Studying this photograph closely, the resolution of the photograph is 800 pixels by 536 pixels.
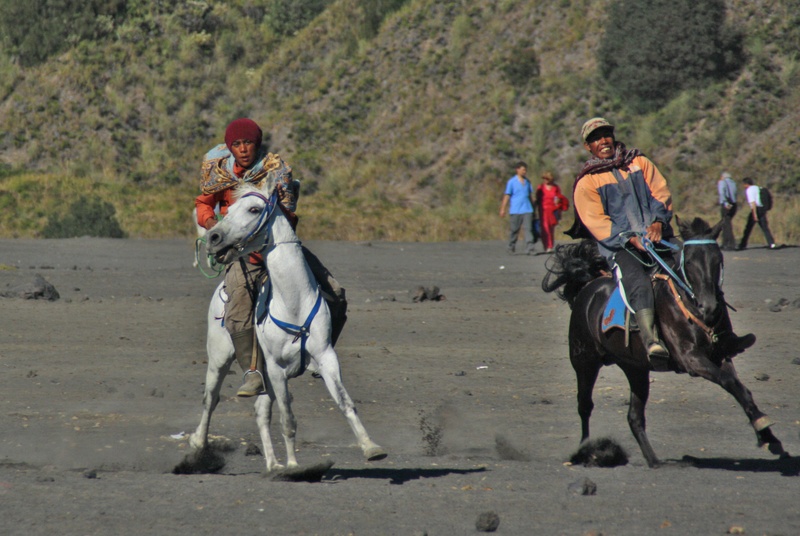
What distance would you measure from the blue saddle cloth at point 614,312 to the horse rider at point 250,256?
1926 mm

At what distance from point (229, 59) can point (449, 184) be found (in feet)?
67.5

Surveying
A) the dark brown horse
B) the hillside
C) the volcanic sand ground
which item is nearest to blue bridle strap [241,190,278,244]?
the volcanic sand ground

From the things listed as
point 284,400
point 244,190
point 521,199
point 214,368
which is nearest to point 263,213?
point 244,190

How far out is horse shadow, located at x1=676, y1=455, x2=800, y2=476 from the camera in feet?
26.6

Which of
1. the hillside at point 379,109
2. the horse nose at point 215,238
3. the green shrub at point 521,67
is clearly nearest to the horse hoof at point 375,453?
the horse nose at point 215,238

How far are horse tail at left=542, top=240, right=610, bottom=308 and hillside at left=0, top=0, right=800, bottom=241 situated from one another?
26.0m

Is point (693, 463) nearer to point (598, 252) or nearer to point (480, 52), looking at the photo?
point (598, 252)

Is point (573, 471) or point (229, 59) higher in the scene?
point (229, 59)

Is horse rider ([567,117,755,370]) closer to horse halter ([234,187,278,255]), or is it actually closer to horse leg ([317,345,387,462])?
horse leg ([317,345,387,462])

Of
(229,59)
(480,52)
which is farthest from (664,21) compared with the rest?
(229,59)

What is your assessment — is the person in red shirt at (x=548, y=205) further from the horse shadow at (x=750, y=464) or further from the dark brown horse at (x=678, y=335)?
the horse shadow at (x=750, y=464)

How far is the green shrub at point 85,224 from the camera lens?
120 feet

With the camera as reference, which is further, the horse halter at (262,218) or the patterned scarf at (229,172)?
the patterned scarf at (229,172)

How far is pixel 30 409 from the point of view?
10.6m
